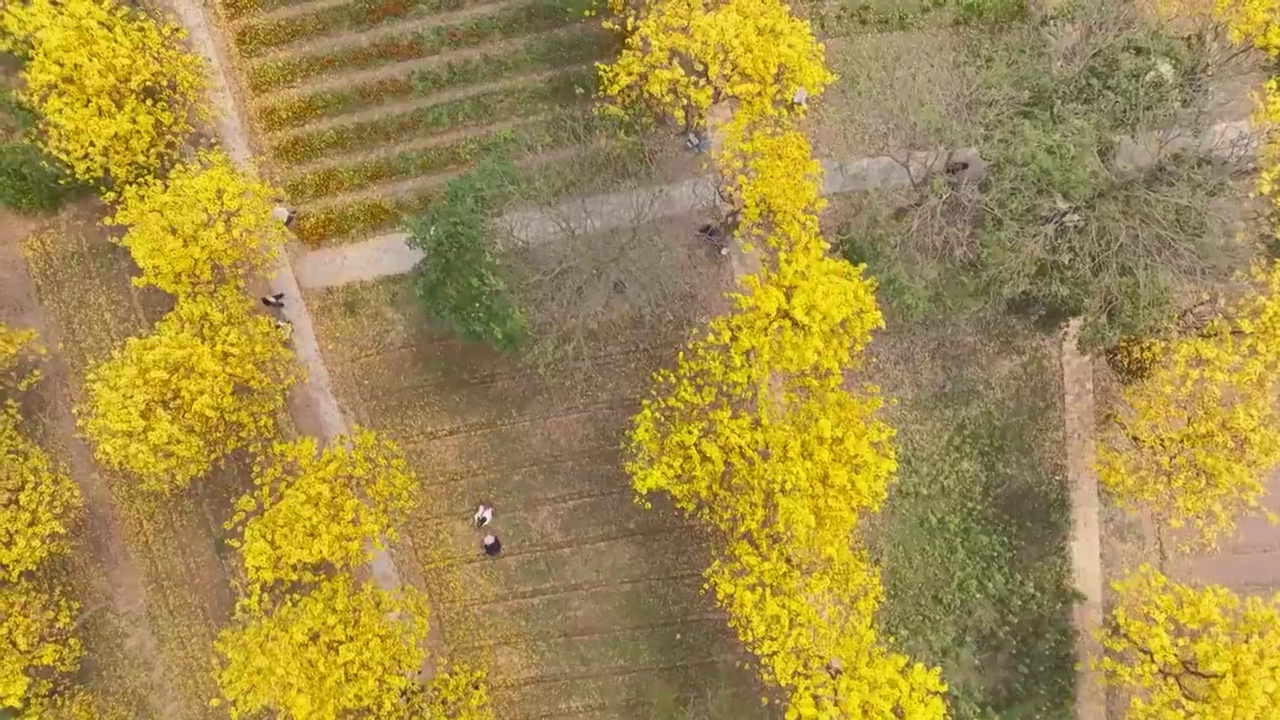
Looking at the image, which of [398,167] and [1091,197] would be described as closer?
[1091,197]

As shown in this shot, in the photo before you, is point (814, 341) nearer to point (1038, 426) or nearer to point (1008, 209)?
point (1008, 209)

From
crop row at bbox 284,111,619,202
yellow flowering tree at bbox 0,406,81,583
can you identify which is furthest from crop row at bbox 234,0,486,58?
yellow flowering tree at bbox 0,406,81,583

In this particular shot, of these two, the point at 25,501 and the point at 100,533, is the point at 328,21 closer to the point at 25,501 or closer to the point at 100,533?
the point at 25,501

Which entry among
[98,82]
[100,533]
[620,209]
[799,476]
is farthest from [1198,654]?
[98,82]

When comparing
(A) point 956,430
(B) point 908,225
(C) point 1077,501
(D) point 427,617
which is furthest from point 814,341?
(D) point 427,617

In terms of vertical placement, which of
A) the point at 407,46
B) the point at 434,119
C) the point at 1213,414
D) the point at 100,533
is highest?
the point at 407,46

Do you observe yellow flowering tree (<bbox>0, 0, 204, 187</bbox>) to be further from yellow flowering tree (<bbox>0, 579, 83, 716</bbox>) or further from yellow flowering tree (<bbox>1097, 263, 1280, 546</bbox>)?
yellow flowering tree (<bbox>1097, 263, 1280, 546</bbox>)
